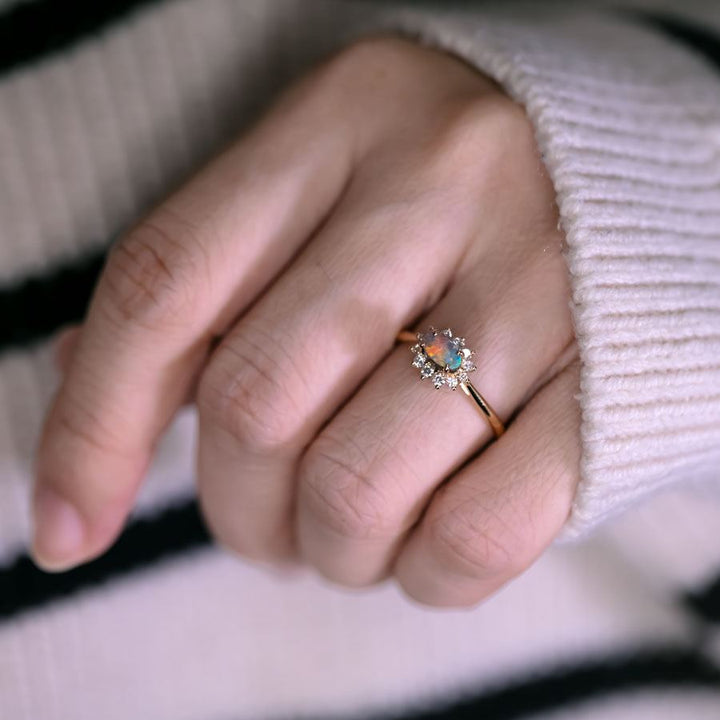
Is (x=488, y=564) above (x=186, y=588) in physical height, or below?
above

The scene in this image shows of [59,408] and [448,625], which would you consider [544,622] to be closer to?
[448,625]

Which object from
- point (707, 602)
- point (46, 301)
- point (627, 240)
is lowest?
point (707, 602)

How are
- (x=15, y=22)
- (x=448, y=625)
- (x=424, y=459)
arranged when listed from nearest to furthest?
1. (x=424, y=459)
2. (x=15, y=22)
3. (x=448, y=625)

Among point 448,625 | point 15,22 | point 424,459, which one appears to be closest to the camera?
point 424,459

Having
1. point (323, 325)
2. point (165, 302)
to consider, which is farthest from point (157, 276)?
point (323, 325)

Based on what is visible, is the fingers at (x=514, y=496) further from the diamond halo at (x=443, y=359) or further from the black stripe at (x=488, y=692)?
the black stripe at (x=488, y=692)

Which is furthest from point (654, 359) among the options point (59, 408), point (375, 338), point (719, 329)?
point (59, 408)

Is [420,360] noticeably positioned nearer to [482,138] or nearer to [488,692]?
[482,138]
